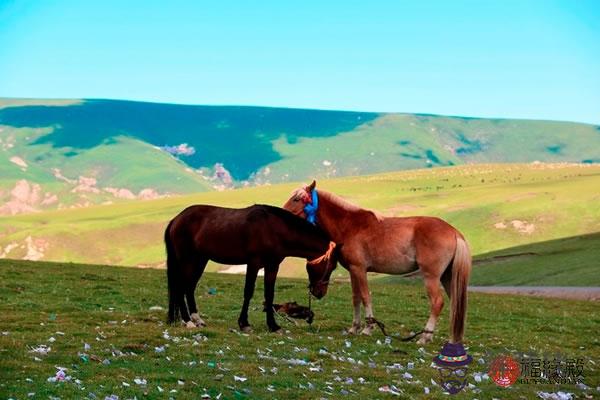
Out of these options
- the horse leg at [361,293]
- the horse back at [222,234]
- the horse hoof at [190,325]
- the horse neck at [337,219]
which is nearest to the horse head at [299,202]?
the horse neck at [337,219]

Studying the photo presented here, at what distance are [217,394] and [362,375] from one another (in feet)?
12.2

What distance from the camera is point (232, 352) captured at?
17.0 metres

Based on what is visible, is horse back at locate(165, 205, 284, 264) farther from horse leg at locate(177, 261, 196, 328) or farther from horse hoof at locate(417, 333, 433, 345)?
horse hoof at locate(417, 333, 433, 345)

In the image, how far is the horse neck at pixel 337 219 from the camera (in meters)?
21.0

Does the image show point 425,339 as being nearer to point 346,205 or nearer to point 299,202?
point 346,205

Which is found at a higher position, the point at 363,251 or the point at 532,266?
the point at 363,251

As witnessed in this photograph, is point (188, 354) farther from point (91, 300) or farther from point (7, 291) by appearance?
point (7, 291)

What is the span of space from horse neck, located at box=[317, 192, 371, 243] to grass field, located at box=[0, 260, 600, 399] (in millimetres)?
2942

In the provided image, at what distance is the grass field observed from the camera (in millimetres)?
13492

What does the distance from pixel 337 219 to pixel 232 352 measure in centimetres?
580

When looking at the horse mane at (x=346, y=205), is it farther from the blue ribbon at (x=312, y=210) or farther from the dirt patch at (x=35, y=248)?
the dirt patch at (x=35, y=248)

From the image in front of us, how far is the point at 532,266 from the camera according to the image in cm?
7138

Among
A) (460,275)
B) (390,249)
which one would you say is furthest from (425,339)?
(390,249)

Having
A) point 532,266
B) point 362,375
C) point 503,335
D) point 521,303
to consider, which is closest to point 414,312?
point 503,335
